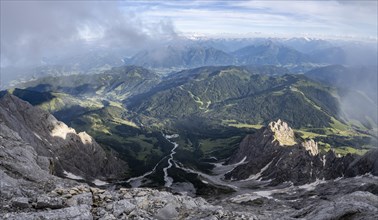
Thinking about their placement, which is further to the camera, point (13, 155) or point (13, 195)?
point (13, 155)

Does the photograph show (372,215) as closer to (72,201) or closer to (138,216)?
(138,216)

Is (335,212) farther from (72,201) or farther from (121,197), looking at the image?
(72,201)

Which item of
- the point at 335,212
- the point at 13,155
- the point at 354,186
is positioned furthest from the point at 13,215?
the point at 354,186

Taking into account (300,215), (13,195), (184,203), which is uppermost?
(13,195)

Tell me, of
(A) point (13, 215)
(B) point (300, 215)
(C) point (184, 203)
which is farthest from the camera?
(B) point (300, 215)

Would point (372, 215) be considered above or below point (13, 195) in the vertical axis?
below

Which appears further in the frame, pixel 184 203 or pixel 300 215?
pixel 300 215

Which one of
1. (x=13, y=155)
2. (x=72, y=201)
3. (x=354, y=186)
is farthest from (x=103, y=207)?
(x=354, y=186)

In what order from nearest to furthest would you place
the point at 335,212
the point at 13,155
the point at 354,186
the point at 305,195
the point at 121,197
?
the point at 121,197, the point at 335,212, the point at 13,155, the point at 354,186, the point at 305,195

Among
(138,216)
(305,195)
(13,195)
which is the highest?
(13,195)
